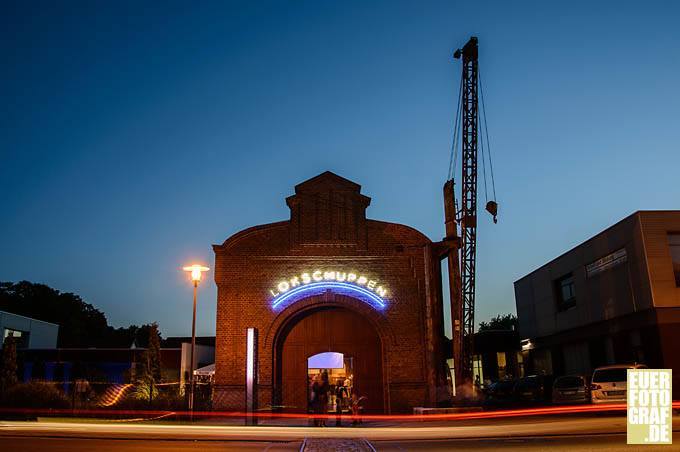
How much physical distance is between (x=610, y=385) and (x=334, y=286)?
38.9 feet

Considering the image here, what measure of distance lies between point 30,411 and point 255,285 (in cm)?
1001

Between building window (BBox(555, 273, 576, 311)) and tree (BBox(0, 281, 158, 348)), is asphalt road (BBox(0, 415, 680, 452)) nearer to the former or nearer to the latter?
building window (BBox(555, 273, 576, 311))

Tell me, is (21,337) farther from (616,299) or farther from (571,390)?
(616,299)

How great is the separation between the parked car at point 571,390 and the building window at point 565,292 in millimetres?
12518

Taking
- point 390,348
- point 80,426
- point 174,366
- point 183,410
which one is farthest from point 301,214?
point 174,366

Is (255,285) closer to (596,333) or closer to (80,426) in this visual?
(80,426)

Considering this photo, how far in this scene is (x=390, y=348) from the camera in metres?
26.7

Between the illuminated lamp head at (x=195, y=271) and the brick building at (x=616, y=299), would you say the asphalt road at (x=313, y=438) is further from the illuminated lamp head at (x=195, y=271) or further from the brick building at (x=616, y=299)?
the brick building at (x=616, y=299)

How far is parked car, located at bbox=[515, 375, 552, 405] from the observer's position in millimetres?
34594

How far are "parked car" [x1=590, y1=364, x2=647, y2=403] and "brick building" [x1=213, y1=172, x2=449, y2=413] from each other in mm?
6015

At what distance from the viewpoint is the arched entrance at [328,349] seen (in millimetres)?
26703
